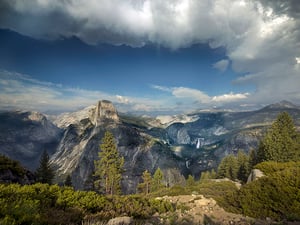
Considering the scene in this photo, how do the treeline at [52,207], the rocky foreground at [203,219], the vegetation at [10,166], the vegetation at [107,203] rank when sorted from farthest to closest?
the vegetation at [10,166] → the rocky foreground at [203,219] → the vegetation at [107,203] → the treeline at [52,207]

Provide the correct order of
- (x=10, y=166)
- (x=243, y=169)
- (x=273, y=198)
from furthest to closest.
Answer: (x=243, y=169), (x=10, y=166), (x=273, y=198)

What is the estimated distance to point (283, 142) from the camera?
42219mm

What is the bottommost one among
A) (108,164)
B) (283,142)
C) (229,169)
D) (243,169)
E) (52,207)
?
(229,169)

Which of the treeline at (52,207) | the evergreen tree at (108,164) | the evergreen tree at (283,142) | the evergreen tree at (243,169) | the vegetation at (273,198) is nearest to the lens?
the treeline at (52,207)

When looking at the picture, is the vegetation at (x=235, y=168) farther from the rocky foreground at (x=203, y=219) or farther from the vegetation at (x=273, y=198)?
the rocky foreground at (x=203, y=219)

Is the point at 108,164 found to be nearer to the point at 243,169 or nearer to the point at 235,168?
the point at 243,169

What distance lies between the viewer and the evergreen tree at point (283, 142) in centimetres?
4100

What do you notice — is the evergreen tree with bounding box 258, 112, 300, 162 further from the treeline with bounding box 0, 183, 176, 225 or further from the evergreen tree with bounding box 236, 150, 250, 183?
the treeline with bounding box 0, 183, 176, 225

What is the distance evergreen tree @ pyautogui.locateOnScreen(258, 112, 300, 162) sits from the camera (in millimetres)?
41000

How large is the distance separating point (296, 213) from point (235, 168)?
61933 millimetres

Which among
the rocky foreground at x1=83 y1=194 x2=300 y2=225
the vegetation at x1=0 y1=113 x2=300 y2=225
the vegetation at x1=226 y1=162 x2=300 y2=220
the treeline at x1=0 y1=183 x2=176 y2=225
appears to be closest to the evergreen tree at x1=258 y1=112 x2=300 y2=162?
the vegetation at x1=0 y1=113 x2=300 y2=225

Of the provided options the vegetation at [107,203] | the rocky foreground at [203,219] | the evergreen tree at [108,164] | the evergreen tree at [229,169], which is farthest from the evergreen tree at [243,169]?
the rocky foreground at [203,219]

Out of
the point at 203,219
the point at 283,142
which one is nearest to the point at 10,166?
the point at 203,219

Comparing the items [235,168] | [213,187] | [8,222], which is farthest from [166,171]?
[8,222]
